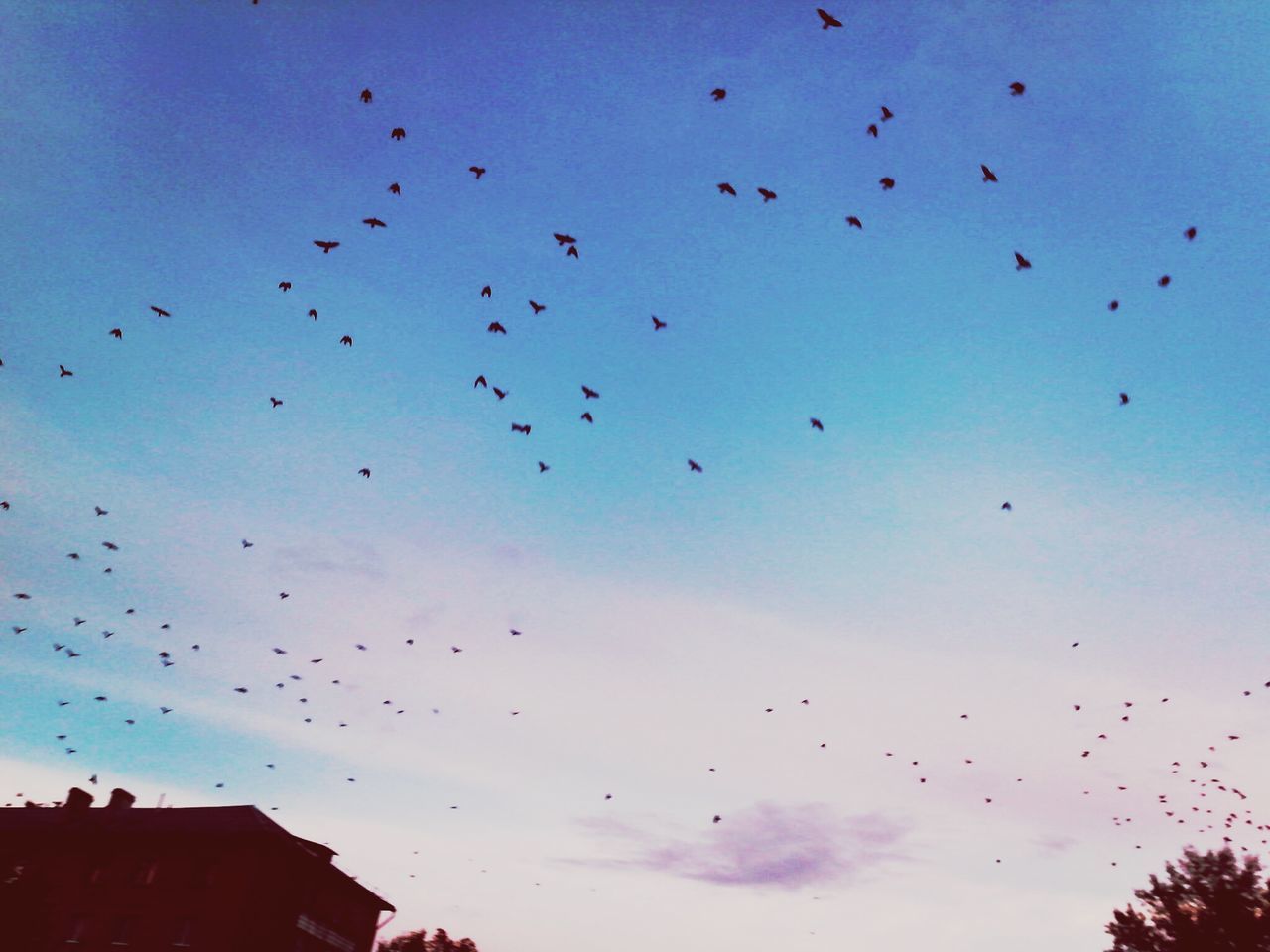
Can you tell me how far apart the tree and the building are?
53952 millimetres

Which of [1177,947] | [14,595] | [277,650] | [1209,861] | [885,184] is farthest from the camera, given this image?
[1209,861]

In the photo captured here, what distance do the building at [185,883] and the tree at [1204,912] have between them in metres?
54.0

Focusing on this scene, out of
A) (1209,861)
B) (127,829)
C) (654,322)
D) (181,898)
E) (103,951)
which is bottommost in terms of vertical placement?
(103,951)

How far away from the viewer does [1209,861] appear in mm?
50875

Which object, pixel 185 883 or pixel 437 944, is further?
pixel 437 944

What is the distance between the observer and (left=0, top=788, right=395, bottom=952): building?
3700 cm

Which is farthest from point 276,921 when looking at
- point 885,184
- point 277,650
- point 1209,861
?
point 1209,861

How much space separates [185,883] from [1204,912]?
2477 inches

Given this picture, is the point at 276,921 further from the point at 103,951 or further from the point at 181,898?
the point at 103,951

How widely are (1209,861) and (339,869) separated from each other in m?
59.0

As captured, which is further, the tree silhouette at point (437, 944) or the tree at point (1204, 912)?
Answer: the tree silhouette at point (437, 944)

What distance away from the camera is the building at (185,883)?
37000 millimetres

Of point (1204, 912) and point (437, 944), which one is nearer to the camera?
point (1204, 912)

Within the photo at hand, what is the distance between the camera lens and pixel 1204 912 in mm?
48281
